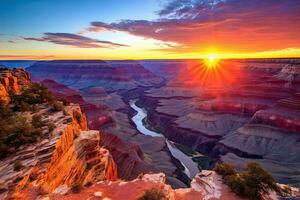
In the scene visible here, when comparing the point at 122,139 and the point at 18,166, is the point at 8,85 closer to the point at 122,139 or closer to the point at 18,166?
the point at 18,166

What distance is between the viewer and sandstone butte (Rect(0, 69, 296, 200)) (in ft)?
49.8

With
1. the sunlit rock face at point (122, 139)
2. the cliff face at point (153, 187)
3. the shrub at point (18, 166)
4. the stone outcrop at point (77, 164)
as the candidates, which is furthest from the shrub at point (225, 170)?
the sunlit rock face at point (122, 139)

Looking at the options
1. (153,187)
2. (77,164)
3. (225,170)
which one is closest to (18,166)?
(77,164)

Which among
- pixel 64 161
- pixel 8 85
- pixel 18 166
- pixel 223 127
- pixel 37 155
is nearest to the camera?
pixel 18 166

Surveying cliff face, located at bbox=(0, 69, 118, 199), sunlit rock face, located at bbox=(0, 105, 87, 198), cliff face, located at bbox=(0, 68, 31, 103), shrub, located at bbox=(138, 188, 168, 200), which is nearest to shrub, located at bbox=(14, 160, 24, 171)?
cliff face, located at bbox=(0, 69, 118, 199)

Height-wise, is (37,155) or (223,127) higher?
(37,155)

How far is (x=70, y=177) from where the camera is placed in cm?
1925

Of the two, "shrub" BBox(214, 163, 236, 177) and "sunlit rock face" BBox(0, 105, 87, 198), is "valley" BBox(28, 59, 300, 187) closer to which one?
"sunlit rock face" BBox(0, 105, 87, 198)

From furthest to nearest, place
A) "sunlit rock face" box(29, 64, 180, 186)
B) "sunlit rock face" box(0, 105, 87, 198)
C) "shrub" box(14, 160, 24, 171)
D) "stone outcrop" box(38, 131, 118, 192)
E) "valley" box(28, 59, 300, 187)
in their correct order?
1. "valley" box(28, 59, 300, 187)
2. "sunlit rock face" box(29, 64, 180, 186)
3. "stone outcrop" box(38, 131, 118, 192)
4. "shrub" box(14, 160, 24, 171)
5. "sunlit rock face" box(0, 105, 87, 198)

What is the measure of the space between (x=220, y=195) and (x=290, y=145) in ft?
137

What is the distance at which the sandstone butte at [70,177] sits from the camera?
1518 centimetres

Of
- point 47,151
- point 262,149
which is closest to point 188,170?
point 262,149

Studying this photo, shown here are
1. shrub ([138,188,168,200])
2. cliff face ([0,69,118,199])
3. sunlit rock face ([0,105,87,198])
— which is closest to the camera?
shrub ([138,188,168,200])

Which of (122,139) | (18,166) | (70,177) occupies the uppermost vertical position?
(18,166)
